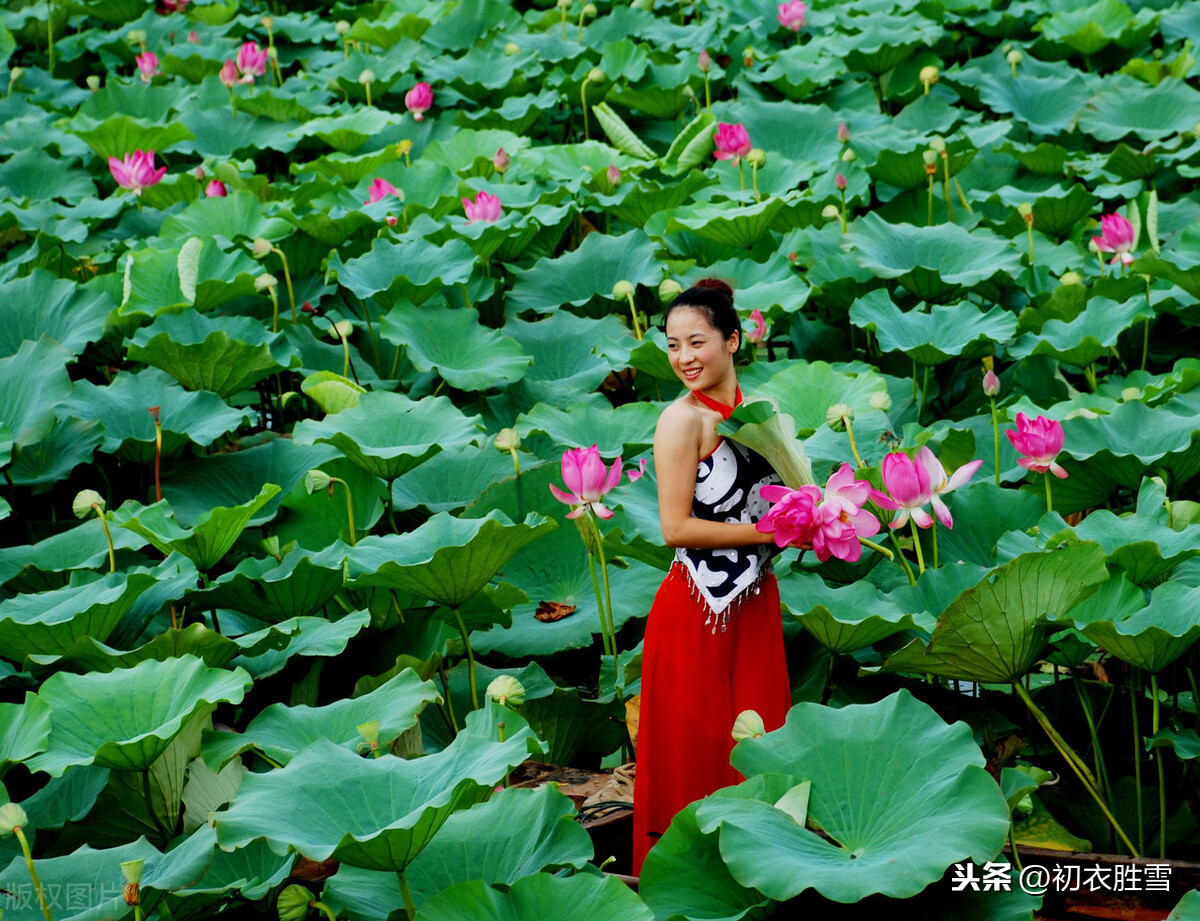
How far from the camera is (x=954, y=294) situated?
2.88 m

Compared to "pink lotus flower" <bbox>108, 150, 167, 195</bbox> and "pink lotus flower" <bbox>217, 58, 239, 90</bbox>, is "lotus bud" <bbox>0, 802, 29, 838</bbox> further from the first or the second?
"pink lotus flower" <bbox>217, 58, 239, 90</bbox>

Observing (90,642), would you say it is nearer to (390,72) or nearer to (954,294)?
(954,294)

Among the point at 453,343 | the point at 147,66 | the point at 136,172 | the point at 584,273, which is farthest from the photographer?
the point at 147,66

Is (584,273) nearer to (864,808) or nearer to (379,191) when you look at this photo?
(379,191)

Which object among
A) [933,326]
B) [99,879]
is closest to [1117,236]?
[933,326]

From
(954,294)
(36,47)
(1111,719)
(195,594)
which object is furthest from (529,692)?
(36,47)

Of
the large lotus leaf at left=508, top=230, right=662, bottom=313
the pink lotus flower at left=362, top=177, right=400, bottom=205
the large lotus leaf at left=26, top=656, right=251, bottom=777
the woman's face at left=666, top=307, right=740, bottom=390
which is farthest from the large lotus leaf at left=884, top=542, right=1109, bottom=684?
the pink lotus flower at left=362, top=177, right=400, bottom=205

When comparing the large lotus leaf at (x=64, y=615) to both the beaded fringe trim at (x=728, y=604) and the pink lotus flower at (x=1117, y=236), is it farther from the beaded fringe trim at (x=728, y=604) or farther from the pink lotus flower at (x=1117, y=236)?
the pink lotus flower at (x=1117, y=236)

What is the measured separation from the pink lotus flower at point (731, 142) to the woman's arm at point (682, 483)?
6.41ft

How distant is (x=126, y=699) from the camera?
1.64 meters

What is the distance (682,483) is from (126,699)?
84 centimetres

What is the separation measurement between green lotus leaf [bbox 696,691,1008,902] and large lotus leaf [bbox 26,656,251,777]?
73cm

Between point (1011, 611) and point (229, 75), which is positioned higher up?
point (229, 75)

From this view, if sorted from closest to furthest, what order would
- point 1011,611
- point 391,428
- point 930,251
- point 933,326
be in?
point 1011,611 → point 391,428 → point 933,326 → point 930,251
